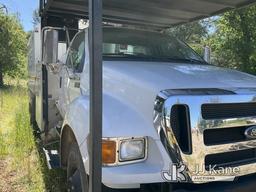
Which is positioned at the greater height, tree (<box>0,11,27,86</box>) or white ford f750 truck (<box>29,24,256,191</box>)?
tree (<box>0,11,27,86</box>)

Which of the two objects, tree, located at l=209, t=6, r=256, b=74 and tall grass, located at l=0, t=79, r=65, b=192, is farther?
tree, located at l=209, t=6, r=256, b=74

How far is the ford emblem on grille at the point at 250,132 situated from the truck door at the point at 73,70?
1791 millimetres

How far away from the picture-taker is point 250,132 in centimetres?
321

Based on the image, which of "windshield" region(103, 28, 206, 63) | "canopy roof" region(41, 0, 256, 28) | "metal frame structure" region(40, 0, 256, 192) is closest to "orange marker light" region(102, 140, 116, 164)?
"windshield" region(103, 28, 206, 63)

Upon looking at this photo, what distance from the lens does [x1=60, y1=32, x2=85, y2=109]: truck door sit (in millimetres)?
4453

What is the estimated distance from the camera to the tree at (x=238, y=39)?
1360 centimetres

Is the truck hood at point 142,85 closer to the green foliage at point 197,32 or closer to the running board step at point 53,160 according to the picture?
the running board step at point 53,160

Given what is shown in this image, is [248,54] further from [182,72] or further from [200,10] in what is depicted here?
[182,72]

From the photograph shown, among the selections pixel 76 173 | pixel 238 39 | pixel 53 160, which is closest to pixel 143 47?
pixel 53 160

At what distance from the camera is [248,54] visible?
13.8 meters

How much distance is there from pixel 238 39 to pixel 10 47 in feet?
58.0

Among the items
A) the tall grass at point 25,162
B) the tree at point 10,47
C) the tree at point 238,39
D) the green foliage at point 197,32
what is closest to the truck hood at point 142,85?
the tall grass at point 25,162

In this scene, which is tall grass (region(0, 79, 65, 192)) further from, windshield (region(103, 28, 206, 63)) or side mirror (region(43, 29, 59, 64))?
windshield (region(103, 28, 206, 63))

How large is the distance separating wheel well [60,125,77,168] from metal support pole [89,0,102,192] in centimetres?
104
